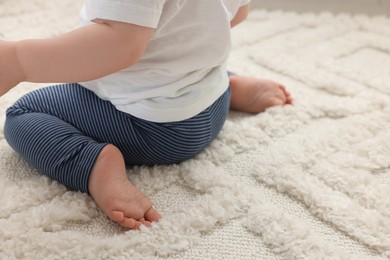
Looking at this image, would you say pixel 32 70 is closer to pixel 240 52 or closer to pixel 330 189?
pixel 330 189

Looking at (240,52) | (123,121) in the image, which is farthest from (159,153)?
(240,52)

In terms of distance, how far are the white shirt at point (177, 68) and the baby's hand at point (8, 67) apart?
0.37 feet

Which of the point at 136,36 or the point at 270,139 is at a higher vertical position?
the point at 136,36

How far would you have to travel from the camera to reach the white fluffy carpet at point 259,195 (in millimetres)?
581

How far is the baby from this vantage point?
57 cm

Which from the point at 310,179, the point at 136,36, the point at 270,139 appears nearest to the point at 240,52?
the point at 270,139

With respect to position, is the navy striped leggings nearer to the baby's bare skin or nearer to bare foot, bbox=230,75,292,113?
the baby's bare skin

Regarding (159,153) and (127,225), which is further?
(159,153)

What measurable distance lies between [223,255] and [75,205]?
201 millimetres

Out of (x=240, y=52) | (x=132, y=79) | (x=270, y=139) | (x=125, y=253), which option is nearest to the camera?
(x=125, y=253)

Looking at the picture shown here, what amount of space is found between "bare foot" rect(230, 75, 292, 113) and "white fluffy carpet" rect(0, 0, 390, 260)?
0.8 inches

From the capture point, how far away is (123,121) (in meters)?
0.70

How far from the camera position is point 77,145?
2.19ft

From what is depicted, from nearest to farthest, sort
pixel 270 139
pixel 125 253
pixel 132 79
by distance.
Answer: pixel 125 253 → pixel 132 79 → pixel 270 139
